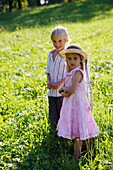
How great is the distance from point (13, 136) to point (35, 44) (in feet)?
25.3

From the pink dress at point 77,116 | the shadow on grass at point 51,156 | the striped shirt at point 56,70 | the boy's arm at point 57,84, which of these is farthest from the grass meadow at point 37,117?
→ the boy's arm at point 57,84

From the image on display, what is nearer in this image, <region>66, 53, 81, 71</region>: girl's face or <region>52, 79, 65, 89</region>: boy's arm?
<region>66, 53, 81, 71</region>: girl's face

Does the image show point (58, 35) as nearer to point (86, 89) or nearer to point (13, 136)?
point (86, 89)

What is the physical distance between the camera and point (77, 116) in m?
3.34

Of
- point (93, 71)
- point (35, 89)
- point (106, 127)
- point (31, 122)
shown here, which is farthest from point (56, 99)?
point (93, 71)

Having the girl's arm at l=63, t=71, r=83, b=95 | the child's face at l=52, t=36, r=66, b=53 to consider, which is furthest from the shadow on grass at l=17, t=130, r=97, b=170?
the child's face at l=52, t=36, r=66, b=53

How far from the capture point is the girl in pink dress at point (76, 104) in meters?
A: 3.29

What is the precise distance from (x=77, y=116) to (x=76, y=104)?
182 millimetres

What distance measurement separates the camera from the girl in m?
3.72

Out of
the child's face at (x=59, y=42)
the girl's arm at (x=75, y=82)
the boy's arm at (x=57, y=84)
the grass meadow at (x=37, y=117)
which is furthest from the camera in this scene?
the boy's arm at (x=57, y=84)

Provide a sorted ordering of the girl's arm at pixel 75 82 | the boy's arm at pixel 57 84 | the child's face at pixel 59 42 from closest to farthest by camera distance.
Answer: the girl's arm at pixel 75 82 < the child's face at pixel 59 42 < the boy's arm at pixel 57 84

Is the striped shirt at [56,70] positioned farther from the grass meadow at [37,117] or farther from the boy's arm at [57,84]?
the grass meadow at [37,117]

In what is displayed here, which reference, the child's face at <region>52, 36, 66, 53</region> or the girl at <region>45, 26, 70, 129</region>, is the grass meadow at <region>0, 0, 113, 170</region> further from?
the child's face at <region>52, 36, 66, 53</region>

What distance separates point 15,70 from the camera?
7.38 metres
